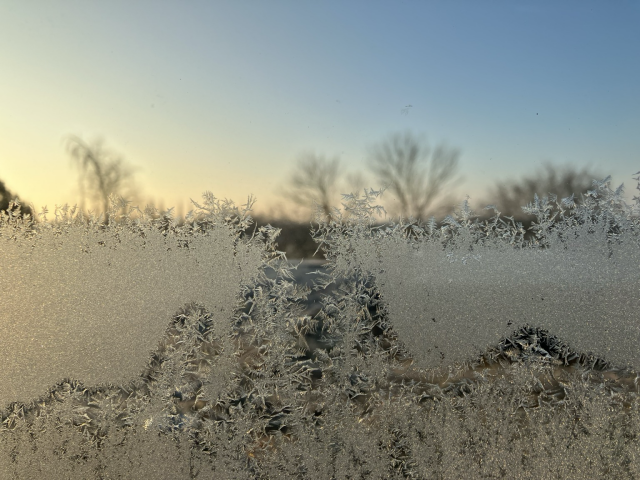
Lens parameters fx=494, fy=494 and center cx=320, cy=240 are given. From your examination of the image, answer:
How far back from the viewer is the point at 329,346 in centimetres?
176

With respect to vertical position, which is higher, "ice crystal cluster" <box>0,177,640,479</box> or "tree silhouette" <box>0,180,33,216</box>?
"tree silhouette" <box>0,180,33,216</box>

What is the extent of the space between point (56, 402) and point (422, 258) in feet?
4.61

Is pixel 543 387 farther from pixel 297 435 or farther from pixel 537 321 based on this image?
pixel 297 435

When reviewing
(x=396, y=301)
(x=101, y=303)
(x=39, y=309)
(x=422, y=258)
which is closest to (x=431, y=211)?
(x=422, y=258)

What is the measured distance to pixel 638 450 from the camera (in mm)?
1761

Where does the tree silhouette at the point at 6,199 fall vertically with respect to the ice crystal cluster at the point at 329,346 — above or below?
above

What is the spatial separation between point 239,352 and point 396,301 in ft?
1.94

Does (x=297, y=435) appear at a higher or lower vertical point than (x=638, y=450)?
higher

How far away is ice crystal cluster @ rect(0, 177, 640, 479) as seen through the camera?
5.73 feet

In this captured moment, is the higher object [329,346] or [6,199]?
[6,199]

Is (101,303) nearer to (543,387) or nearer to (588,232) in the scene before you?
(543,387)

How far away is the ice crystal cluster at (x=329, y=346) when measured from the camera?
68.7 inches

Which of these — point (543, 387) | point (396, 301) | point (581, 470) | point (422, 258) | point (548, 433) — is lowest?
point (581, 470)

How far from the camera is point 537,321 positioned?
177 cm
